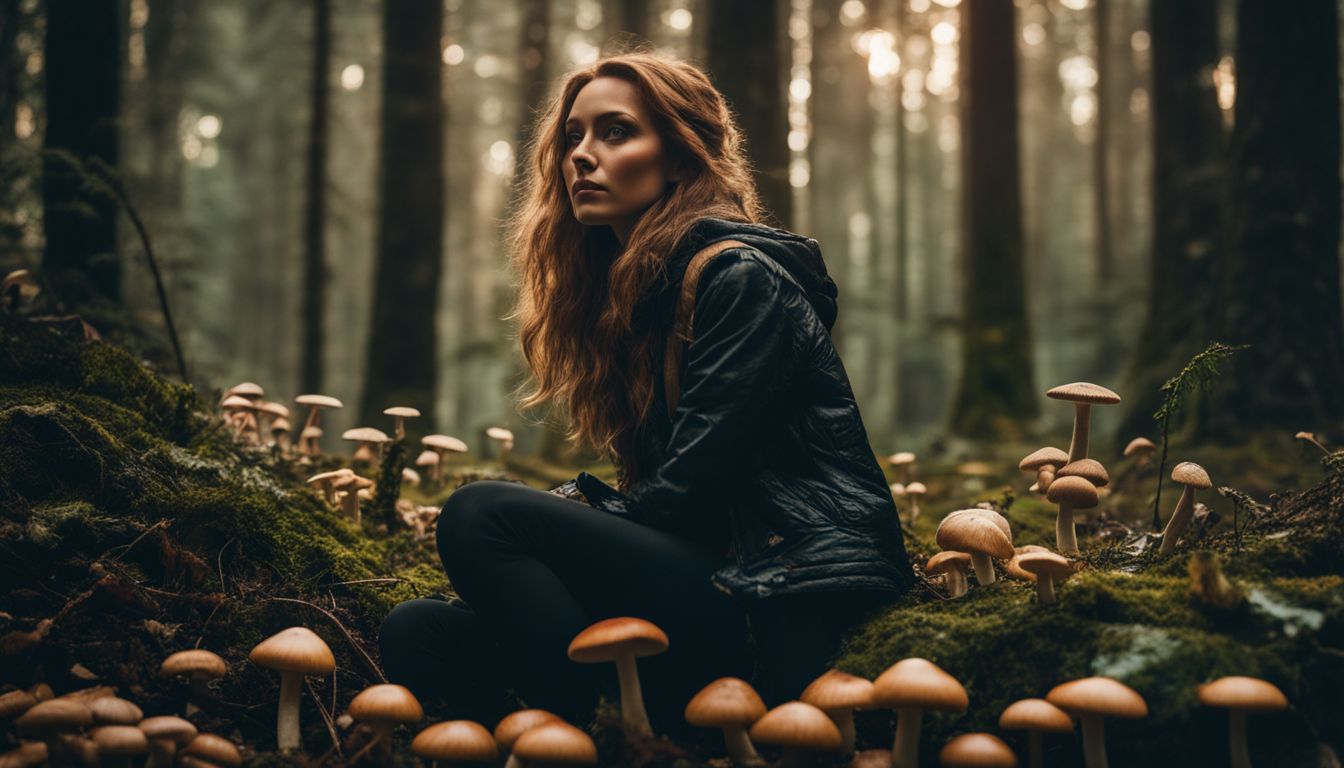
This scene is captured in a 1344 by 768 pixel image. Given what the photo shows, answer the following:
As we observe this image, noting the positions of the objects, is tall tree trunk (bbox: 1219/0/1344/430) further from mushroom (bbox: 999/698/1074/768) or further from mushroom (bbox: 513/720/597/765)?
mushroom (bbox: 513/720/597/765)

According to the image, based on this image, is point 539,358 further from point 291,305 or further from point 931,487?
point 291,305

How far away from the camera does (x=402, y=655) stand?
133 inches

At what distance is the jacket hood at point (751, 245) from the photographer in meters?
3.41

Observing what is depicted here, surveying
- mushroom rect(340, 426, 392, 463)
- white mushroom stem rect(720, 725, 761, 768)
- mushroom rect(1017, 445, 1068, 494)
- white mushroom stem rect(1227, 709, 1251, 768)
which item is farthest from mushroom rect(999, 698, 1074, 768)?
mushroom rect(340, 426, 392, 463)

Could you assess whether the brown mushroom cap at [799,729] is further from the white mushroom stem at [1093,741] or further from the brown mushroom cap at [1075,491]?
the brown mushroom cap at [1075,491]

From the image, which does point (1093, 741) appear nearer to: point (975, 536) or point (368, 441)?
point (975, 536)

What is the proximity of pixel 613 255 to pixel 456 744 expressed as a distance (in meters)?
2.22

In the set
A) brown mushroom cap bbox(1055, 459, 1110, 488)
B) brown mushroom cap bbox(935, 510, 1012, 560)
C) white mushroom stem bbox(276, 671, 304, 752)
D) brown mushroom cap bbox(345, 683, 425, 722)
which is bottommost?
white mushroom stem bbox(276, 671, 304, 752)

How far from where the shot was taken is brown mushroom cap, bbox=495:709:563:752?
111 inches

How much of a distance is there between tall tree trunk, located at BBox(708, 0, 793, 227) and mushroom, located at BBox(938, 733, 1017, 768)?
635 cm

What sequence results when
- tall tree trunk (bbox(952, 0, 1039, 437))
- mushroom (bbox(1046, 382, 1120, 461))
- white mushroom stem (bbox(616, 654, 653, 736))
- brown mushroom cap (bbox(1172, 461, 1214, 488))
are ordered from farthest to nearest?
tall tree trunk (bbox(952, 0, 1039, 437)), mushroom (bbox(1046, 382, 1120, 461)), brown mushroom cap (bbox(1172, 461, 1214, 488)), white mushroom stem (bbox(616, 654, 653, 736))

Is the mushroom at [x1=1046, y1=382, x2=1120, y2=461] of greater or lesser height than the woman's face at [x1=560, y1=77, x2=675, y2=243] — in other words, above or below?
below

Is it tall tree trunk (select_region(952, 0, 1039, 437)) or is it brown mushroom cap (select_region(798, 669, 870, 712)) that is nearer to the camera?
brown mushroom cap (select_region(798, 669, 870, 712))

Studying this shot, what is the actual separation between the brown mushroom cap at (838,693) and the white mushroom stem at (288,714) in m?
1.74
